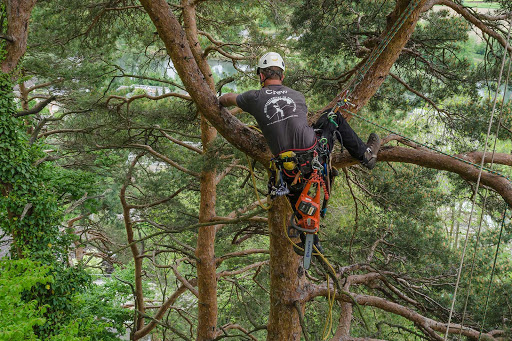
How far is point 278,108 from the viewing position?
10.4 feet

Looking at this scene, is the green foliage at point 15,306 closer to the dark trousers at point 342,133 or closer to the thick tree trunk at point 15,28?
the thick tree trunk at point 15,28

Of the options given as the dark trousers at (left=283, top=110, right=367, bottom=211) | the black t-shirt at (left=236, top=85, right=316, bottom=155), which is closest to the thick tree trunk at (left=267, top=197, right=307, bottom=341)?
the dark trousers at (left=283, top=110, right=367, bottom=211)

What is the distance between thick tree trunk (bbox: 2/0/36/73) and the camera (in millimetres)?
5809

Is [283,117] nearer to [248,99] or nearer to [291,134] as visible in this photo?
[291,134]

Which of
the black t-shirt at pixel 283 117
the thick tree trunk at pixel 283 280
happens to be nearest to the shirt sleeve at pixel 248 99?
the black t-shirt at pixel 283 117

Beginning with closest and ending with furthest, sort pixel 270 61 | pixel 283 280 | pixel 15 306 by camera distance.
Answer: pixel 270 61 < pixel 283 280 < pixel 15 306

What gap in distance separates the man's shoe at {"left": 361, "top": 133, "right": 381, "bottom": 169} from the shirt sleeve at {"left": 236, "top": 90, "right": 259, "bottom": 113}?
1.04 m

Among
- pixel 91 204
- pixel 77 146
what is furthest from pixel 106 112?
pixel 91 204

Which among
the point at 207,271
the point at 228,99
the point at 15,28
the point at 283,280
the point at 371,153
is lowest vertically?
the point at 283,280

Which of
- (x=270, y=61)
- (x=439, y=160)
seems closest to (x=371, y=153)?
(x=439, y=160)

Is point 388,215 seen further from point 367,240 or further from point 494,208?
point 494,208

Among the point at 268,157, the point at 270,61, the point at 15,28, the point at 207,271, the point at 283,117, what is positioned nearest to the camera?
the point at 283,117

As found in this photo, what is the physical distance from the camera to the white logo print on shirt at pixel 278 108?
317 cm

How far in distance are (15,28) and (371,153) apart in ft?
17.0
